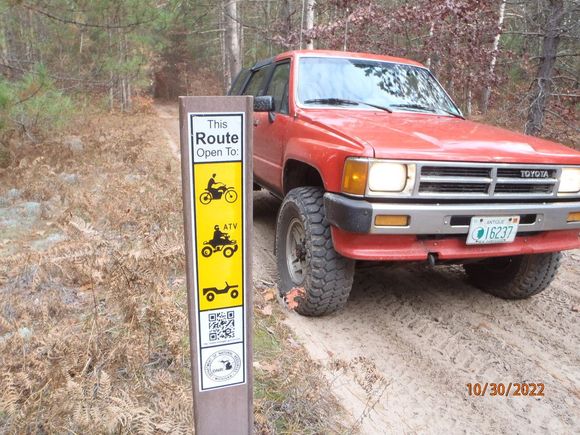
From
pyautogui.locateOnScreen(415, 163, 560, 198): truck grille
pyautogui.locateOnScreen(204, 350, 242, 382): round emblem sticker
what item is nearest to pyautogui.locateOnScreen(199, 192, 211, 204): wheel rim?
pyautogui.locateOnScreen(204, 350, 242, 382): round emblem sticker

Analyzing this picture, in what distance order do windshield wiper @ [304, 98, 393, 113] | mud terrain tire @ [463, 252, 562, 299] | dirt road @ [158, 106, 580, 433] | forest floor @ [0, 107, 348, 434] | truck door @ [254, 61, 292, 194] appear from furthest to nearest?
truck door @ [254, 61, 292, 194]
windshield wiper @ [304, 98, 393, 113]
mud terrain tire @ [463, 252, 562, 299]
dirt road @ [158, 106, 580, 433]
forest floor @ [0, 107, 348, 434]

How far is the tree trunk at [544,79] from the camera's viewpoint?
7.51 m

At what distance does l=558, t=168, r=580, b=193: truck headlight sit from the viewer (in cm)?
303

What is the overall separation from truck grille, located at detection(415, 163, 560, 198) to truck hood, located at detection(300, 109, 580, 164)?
0.05m

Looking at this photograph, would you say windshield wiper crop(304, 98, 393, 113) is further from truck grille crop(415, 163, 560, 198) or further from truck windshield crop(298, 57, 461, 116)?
truck grille crop(415, 163, 560, 198)

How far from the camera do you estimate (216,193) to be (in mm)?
1485

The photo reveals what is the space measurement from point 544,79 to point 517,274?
561 centimetres

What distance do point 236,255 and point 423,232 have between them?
1502 millimetres

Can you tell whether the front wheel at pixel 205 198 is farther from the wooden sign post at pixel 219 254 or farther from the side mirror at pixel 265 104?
the side mirror at pixel 265 104

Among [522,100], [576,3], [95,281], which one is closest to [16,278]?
[95,281]

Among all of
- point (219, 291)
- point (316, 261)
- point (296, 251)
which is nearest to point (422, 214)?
point (316, 261)

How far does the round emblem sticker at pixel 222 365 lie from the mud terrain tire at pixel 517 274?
2770mm

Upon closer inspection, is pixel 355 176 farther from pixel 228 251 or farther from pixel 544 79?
pixel 544 79
